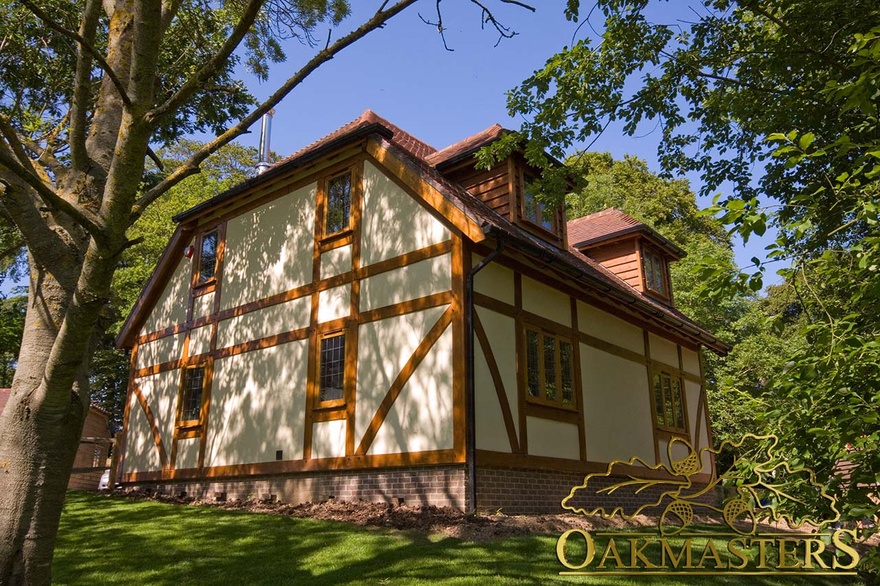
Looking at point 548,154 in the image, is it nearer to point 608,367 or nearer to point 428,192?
point 428,192

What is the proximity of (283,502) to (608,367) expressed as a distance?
7.32 m

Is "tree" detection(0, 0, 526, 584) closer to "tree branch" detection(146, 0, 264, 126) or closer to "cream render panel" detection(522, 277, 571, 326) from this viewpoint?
"tree branch" detection(146, 0, 264, 126)

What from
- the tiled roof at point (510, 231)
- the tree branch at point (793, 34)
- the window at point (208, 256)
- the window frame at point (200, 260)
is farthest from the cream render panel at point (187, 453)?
the tree branch at point (793, 34)

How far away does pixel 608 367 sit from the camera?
14547 millimetres

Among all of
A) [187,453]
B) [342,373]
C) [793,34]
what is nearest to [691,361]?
[342,373]

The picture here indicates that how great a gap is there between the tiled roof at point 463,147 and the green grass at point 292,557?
7.76 m

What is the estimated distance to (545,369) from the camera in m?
12.5

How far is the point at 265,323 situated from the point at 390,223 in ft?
13.1

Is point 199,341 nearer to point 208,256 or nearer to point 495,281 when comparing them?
point 208,256

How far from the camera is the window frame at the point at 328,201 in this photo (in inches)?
525

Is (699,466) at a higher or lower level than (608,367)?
lower

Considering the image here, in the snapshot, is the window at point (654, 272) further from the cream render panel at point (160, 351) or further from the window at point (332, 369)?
the cream render panel at point (160, 351)

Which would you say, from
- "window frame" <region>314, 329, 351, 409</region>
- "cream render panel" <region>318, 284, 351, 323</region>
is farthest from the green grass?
"cream render panel" <region>318, 284, 351, 323</region>

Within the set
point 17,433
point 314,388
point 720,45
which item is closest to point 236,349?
point 314,388
